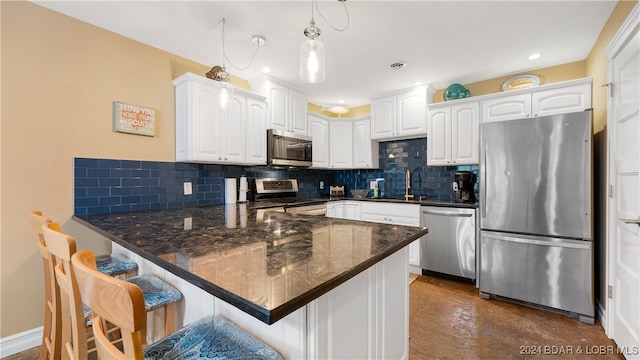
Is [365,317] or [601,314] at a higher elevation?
[365,317]

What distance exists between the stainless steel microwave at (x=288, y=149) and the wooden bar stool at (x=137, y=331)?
2.35m

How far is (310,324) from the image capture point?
0.82 meters

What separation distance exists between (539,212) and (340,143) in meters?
2.70

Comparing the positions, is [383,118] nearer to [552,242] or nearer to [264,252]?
[552,242]

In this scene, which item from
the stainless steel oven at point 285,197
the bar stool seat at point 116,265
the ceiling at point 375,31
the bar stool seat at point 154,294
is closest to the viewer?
the bar stool seat at point 154,294

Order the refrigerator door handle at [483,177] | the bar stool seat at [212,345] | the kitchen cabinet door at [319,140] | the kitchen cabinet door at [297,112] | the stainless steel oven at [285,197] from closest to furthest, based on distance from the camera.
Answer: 1. the bar stool seat at [212,345]
2. the refrigerator door handle at [483,177]
3. the stainless steel oven at [285,197]
4. the kitchen cabinet door at [297,112]
5. the kitchen cabinet door at [319,140]

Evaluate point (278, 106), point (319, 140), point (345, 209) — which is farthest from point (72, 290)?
point (319, 140)

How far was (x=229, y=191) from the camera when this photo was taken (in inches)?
121

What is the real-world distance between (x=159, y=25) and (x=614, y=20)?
3.56 metres

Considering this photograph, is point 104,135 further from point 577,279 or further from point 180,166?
point 577,279

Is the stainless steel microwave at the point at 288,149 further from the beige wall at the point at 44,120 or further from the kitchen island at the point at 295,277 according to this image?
the kitchen island at the point at 295,277

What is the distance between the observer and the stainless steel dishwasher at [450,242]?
2914mm

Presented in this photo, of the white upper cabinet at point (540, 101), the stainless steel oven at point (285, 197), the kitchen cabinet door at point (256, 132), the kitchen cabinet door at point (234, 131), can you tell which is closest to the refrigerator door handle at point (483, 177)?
the white upper cabinet at point (540, 101)

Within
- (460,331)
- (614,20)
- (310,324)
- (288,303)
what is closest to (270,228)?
(310,324)
